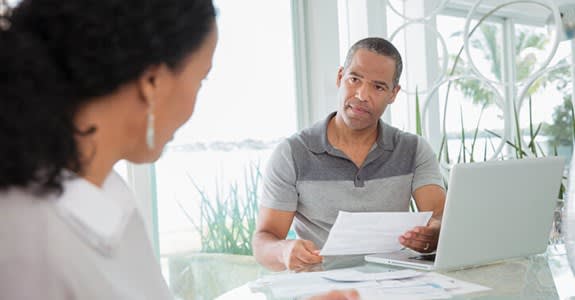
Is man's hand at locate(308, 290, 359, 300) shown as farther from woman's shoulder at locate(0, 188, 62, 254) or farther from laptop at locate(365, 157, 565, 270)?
woman's shoulder at locate(0, 188, 62, 254)

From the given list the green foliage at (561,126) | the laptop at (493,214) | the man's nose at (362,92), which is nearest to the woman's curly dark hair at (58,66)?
the laptop at (493,214)

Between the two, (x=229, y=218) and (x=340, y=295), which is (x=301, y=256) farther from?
(x=229, y=218)

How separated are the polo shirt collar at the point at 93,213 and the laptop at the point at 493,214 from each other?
0.96 metres

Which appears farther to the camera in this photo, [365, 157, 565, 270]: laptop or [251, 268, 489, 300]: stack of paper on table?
[365, 157, 565, 270]: laptop

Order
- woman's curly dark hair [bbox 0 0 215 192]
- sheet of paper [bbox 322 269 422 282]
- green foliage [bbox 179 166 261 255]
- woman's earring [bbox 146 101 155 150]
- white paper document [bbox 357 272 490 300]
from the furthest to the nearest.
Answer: green foliage [bbox 179 166 261 255]
sheet of paper [bbox 322 269 422 282]
white paper document [bbox 357 272 490 300]
woman's earring [bbox 146 101 155 150]
woman's curly dark hair [bbox 0 0 215 192]

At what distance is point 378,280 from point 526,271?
0.42 metres

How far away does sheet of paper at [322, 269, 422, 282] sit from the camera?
1.50 meters

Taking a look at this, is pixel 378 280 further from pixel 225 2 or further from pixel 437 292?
pixel 225 2

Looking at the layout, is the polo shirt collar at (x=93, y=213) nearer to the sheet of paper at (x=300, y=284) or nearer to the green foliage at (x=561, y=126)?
the sheet of paper at (x=300, y=284)

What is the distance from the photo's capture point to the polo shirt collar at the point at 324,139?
243cm

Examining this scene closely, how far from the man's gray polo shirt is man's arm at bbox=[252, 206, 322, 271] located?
0.13 feet

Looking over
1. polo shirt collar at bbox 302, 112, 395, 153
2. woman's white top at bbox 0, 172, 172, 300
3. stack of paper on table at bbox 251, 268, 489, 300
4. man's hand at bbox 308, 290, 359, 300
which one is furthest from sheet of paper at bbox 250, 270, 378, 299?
polo shirt collar at bbox 302, 112, 395, 153

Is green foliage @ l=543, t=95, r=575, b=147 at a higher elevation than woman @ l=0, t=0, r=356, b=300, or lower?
lower

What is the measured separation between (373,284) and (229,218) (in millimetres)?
2040
